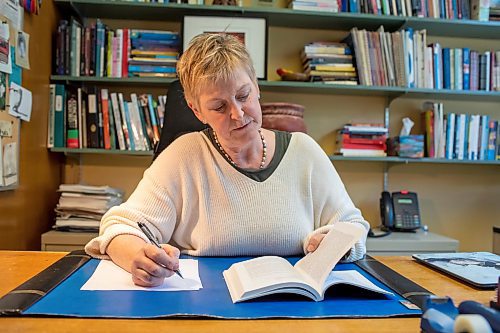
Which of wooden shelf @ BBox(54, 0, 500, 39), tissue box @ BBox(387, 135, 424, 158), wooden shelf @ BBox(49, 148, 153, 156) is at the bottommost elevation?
wooden shelf @ BBox(49, 148, 153, 156)

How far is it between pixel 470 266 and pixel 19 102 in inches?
70.0

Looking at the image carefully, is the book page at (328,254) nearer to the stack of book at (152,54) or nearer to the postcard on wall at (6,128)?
the postcard on wall at (6,128)

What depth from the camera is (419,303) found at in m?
0.80

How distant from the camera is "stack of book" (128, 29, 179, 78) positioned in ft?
7.88

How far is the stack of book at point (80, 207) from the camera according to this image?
2.26 m

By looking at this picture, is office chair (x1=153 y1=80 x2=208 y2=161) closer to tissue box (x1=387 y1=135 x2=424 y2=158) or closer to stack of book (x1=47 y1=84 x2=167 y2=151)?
stack of book (x1=47 y1=84 x2=167 y2=151)

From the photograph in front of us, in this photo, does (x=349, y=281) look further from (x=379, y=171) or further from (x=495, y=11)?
(x=495, y=11)

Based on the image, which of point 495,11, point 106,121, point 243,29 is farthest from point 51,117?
point 495,11

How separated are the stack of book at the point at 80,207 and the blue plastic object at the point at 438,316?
1.87m

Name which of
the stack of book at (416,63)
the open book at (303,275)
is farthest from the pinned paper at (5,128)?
the stack of book at (416,63)

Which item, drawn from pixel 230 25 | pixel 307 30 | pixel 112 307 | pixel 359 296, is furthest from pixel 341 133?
pixel 112 307

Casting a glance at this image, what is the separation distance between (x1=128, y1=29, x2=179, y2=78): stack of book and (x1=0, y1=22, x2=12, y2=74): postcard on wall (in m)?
0.64

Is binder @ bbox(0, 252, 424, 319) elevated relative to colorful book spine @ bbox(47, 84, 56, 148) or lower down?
lower down

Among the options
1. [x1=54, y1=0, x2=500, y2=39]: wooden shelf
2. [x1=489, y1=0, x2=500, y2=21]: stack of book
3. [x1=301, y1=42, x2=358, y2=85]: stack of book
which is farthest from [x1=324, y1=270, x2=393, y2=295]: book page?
[x1=489, y1=0, x2=500, y2=21]: stack of book
